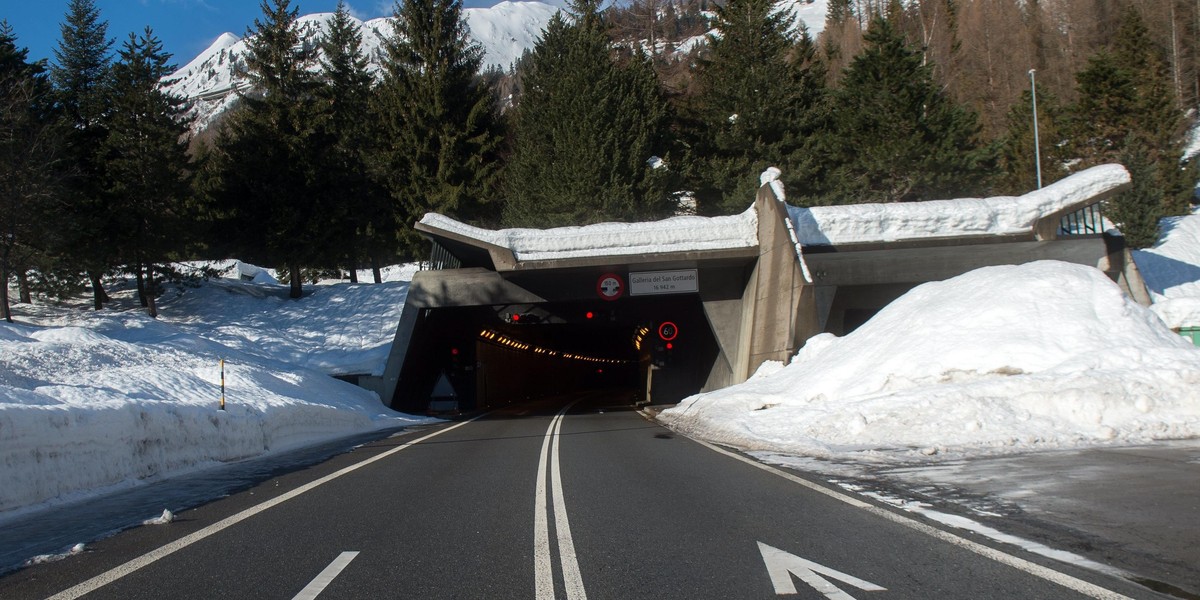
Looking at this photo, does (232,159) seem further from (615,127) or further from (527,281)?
(527,281)

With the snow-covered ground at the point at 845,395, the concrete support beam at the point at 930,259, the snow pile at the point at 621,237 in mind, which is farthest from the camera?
the snow pile at the point at 621,237

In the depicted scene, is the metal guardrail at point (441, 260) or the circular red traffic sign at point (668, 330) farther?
the circular red traffic sign at point (668, 330)

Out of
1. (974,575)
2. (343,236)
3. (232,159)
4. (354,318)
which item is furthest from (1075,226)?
(232,159)

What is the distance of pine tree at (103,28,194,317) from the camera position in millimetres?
37969

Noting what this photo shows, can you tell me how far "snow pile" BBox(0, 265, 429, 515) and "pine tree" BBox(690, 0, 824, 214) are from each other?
18102 mm

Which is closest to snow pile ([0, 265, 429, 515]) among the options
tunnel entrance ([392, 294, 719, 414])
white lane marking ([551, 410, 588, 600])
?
tunnel entrance ([392, 294, 719, 414])

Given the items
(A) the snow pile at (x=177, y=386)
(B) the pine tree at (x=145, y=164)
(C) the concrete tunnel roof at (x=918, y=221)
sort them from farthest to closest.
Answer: (B) the pine tree at (x=145, y=164)
(C) the concrete tunnel roof at (x=918, y=221)
(A) the snow pile at (x=177, y=386)

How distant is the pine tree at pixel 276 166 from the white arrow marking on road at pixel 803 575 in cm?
4299

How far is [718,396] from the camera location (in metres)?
21.4

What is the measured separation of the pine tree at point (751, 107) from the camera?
140 feet

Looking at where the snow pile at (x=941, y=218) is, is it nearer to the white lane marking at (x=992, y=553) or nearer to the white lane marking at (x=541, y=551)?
the white lane marking at (x=992, y=553)

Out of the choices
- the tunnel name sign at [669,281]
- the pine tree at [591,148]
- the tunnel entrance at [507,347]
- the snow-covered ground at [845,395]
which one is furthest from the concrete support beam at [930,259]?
the pine tree at [591,148]

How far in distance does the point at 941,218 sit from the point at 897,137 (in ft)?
56.2

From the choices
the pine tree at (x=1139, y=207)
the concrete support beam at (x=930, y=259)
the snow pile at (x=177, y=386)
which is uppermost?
the pine tree at (x=1139, y=207)
